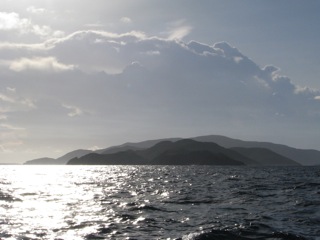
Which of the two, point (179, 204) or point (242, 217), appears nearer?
point (242, 217)

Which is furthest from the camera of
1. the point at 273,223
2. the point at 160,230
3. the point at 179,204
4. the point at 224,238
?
the point at 179,204

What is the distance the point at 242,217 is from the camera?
32.0 m

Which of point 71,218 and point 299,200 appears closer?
point 71,218

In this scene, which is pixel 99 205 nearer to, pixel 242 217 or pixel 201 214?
pixel 201 214

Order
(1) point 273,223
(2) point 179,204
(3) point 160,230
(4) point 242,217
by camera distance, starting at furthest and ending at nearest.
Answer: (2) point 179,204, (4) point 242,217, (1) point 273,223, (3) point 160,230

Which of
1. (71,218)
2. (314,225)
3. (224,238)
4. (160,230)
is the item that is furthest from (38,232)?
(314,225)

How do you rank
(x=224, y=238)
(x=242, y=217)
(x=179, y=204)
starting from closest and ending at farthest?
1. (x=224, y=238)
2. (x=242, y=217)
3. (x=179, y=204)

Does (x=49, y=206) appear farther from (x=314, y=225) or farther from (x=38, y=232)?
(x=314, y=225)

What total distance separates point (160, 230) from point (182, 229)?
1.46 meters

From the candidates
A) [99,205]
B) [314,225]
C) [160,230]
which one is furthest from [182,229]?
[99,205]

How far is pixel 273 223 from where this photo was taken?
95.9ft

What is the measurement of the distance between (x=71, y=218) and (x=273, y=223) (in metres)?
15.6

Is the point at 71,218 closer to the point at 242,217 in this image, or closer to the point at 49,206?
the point at 49,206

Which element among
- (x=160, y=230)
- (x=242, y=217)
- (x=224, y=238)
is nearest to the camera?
(x=224, y=238)
